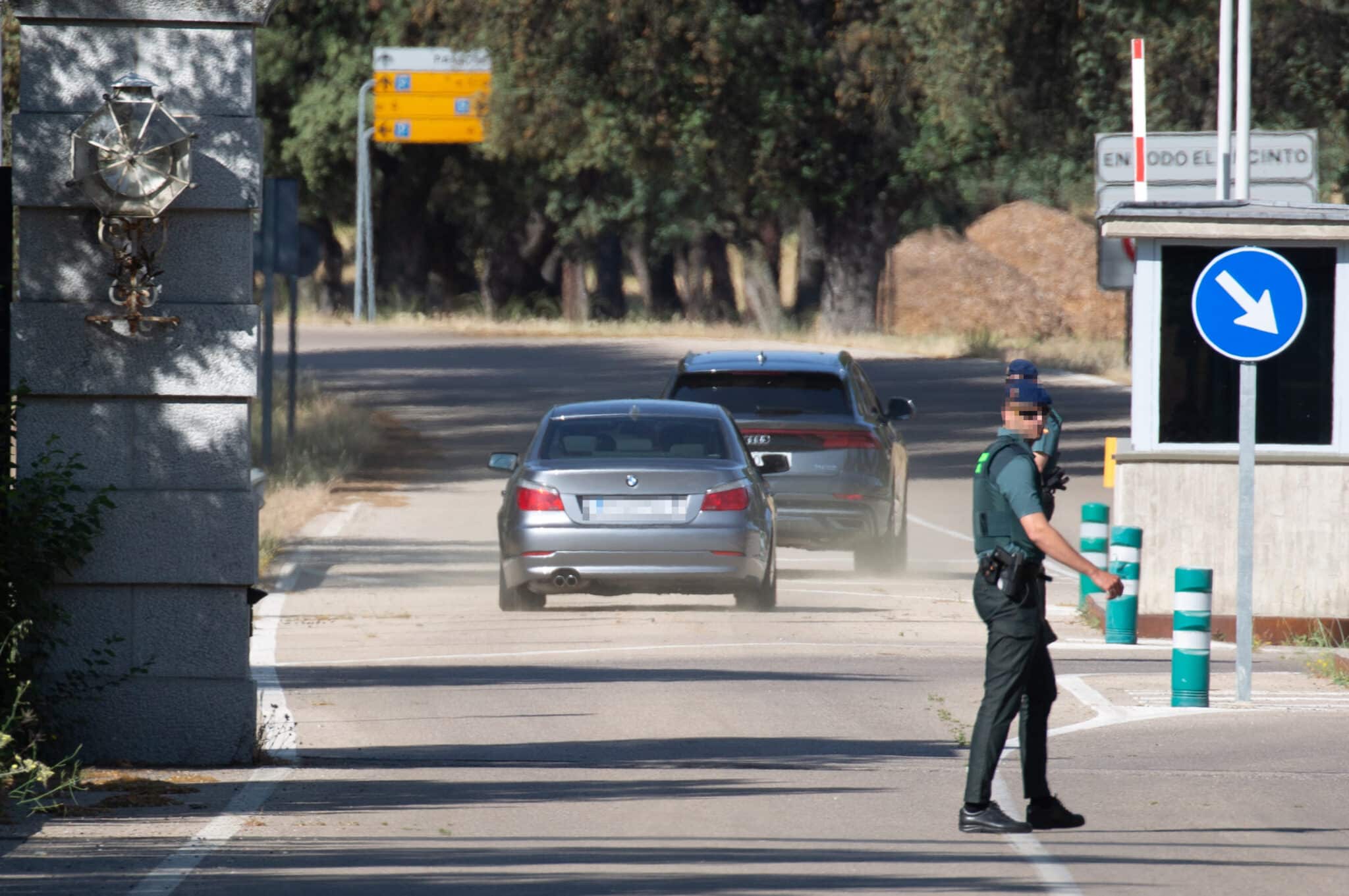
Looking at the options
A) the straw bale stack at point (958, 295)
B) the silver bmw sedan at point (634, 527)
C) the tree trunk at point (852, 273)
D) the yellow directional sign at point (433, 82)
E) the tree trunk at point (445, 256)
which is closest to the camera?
the silver bmw sedan at point (634, 527)

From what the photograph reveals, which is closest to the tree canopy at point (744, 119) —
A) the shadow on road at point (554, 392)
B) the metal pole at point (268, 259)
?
the shadow on road at point (554, 392)

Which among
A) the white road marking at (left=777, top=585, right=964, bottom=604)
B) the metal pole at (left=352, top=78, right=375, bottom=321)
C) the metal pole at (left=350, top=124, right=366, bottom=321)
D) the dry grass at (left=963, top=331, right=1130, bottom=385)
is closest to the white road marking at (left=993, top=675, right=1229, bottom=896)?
the white road marking at (left=777, top=585, right=964, bottom=604)

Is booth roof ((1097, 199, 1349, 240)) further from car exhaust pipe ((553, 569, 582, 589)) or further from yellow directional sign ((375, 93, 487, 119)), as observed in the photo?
yellow directional sign ((375, 93, 487, 119))

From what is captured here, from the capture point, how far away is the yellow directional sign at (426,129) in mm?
52094

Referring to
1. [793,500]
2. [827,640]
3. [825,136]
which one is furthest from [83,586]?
[825,136]

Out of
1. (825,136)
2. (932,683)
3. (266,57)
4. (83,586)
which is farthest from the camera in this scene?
(266,57)

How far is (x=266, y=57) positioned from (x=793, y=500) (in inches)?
1841

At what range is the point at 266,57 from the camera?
6297 centimetres

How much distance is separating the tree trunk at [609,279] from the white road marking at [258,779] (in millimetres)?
57628

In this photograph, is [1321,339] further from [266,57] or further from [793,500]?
[266,57]

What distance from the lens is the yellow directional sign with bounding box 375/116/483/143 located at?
171 feet

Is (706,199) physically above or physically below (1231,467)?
above

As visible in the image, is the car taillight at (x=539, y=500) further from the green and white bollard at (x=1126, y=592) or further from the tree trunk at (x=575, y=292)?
the tree trunk at (x=575, y=292)

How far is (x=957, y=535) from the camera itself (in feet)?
79.5
